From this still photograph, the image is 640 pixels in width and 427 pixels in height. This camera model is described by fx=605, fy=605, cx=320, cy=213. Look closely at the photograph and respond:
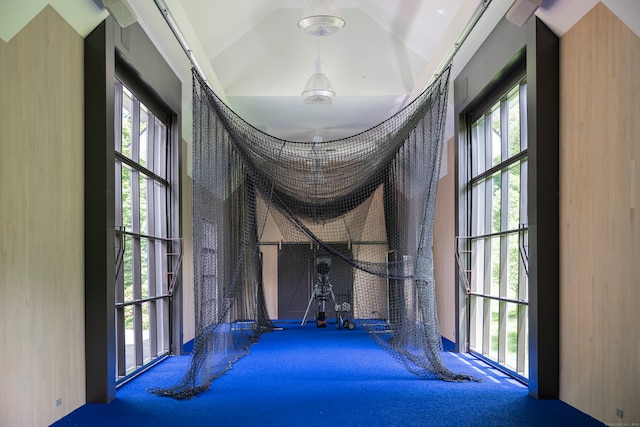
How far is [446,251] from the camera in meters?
9.05

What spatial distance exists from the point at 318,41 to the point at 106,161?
16.7ft

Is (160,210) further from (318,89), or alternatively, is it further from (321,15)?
(321,15)

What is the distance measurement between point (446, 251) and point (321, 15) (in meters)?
4.44

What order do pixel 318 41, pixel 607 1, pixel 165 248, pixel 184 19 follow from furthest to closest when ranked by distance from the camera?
pixel 318 41, pixel 165 248, pixel 184 19, pixel 607 1

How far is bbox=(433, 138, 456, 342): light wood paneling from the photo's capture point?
28.2ft

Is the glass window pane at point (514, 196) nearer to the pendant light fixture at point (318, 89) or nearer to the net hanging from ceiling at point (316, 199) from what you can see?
the net hanging from ceiling at point (316, 199)

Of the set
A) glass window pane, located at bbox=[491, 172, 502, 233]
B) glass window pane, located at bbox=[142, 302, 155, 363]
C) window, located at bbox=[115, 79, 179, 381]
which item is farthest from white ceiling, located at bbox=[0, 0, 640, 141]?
glass window pane, located at bbox=[142, 302, 155, 363]

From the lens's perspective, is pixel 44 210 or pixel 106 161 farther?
pixel 106 161

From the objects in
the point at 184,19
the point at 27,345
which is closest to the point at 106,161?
the point at 27,345

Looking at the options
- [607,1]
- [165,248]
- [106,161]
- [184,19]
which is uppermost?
[184,19]

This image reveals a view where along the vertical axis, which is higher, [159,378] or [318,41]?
[318,41]

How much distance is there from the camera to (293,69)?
→ 358 inches

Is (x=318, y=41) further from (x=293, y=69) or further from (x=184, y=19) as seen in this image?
(x=184, y=19)

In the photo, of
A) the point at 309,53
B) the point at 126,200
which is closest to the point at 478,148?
the point at 309,53
